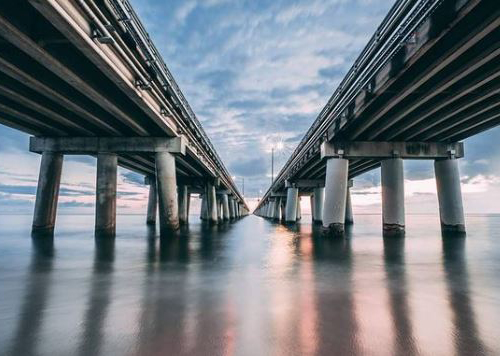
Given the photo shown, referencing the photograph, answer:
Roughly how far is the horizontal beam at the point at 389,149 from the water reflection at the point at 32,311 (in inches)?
779

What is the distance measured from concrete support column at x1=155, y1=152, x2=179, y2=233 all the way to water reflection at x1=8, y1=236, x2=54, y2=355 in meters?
13.5

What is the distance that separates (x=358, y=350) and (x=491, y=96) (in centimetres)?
1837

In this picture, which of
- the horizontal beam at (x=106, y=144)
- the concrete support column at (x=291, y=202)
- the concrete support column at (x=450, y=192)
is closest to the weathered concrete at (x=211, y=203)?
the concrete support column at (x=291, y=202)

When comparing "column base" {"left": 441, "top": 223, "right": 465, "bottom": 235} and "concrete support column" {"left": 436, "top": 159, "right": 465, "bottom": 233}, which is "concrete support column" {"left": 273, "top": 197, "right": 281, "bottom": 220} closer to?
"column base" {"left": 441, "top": 223, "right": 465, "bottom": 235}

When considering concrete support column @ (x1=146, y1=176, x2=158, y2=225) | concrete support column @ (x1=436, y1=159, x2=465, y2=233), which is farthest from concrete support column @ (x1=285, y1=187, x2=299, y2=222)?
concrete support column @ (x1=436, y1=159, x2=465, y2=233)

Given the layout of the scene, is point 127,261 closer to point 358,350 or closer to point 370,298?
point 370,298

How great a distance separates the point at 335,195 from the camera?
2414 cm

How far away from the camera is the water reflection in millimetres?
4667

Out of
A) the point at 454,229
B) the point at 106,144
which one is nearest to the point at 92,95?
the point at 106,144

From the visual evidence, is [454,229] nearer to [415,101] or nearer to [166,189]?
[415,101]

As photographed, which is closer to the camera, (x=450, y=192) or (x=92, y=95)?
(x=92, y=95)

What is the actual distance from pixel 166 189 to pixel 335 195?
13.7m

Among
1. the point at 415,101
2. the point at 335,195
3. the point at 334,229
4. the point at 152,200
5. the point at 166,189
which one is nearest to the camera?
the point at 415,101

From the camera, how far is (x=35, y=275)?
1078cm
